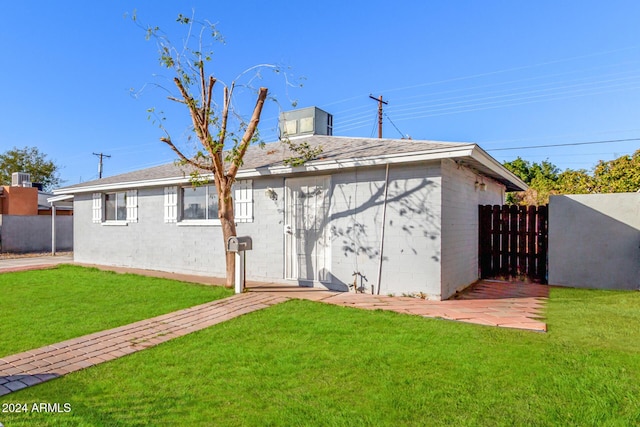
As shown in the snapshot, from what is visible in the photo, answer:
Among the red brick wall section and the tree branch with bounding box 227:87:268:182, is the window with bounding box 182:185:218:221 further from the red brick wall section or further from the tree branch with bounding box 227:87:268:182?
the red brick wall section

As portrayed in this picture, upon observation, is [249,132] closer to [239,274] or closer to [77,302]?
[239,274]

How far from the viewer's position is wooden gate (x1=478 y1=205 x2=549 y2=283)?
848 cm

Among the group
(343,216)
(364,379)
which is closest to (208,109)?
(343,216)

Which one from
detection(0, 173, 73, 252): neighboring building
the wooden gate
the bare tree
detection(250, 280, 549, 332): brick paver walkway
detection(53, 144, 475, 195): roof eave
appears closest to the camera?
detection(250, 280, 549, 332): brick paver walkway

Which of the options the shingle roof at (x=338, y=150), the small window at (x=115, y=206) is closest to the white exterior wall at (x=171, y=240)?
the small window at (x=115, y=206)

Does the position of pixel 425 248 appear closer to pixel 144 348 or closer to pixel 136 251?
pixel 144 348

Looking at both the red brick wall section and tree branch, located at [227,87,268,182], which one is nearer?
tree branch, located at [227,87,268,182]

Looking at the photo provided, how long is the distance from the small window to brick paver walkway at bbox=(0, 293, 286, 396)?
23.7 feet

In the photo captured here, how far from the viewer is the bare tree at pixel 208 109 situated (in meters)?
7.12

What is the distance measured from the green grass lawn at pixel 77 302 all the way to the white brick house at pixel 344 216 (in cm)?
145

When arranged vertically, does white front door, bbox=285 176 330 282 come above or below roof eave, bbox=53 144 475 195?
below

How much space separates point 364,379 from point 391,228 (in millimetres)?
3911

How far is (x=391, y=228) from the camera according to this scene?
22.1ft

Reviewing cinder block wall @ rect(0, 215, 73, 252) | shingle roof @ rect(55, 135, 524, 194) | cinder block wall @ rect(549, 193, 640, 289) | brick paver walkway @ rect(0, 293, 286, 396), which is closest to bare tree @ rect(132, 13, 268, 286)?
shingle roof @ rect(55, 135, 524, 194)
